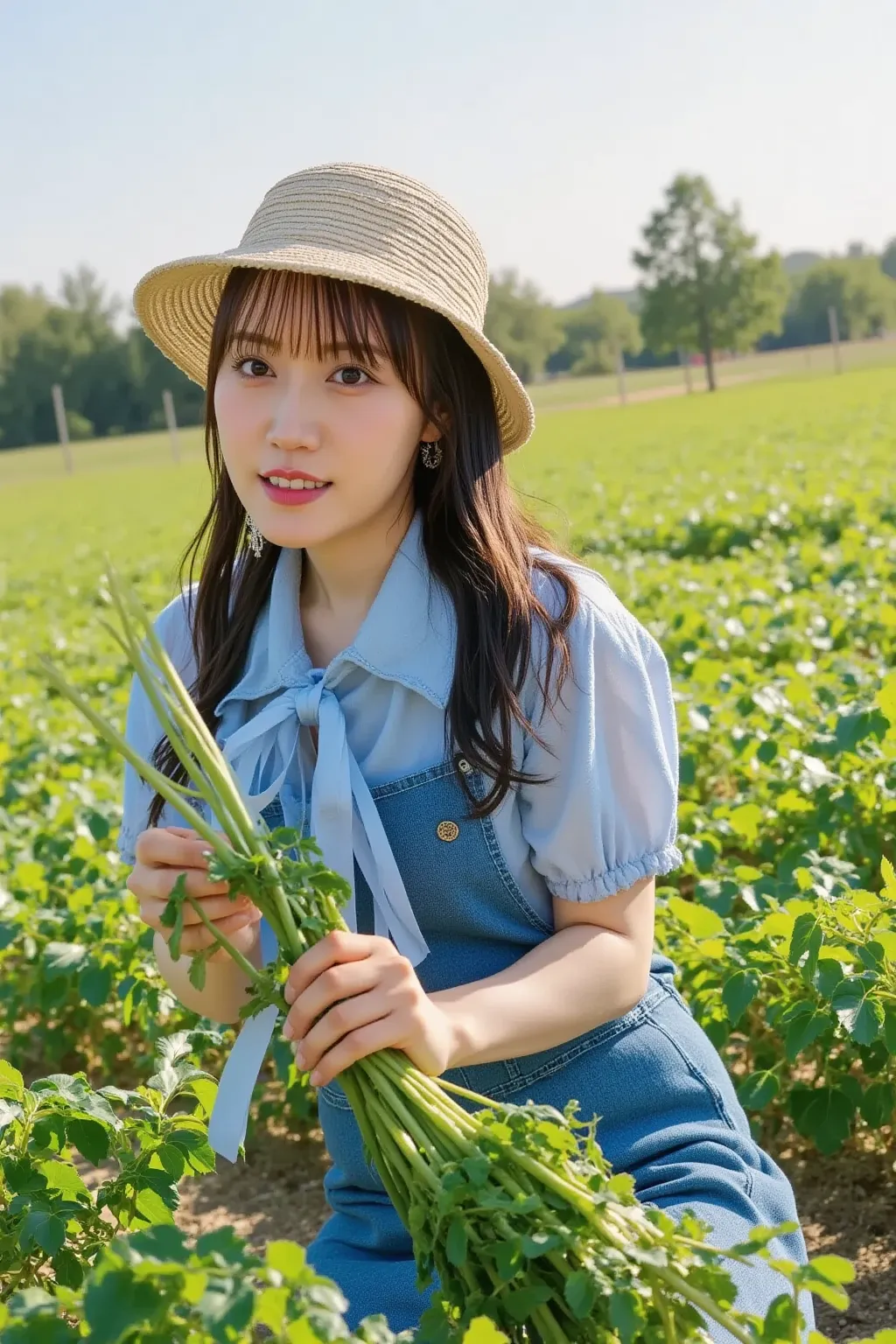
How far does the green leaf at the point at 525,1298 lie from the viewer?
1.30 meters

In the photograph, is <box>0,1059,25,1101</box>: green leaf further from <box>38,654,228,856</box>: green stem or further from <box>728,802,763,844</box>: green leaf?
<box>728,802,763,844</box>: green leaf

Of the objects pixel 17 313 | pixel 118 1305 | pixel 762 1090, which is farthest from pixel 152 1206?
pixel 17 313

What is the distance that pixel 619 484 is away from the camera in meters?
15.7

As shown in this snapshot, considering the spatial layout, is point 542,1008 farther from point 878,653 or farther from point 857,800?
point 878,653

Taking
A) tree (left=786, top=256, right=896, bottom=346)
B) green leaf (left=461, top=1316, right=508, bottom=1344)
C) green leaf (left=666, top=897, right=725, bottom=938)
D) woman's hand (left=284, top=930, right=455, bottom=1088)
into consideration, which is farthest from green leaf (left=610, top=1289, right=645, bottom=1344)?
tree (left=786, top=256, right=896, bottom=346)

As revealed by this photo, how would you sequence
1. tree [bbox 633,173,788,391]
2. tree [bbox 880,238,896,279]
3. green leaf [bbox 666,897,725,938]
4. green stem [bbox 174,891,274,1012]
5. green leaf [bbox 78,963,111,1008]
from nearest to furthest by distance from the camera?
green stem [bbox 174,891,274,1012]
green leaf [bbox 666,897,725,938]
green leaf [bbox 78,963,111,1008]
tree [bbox 633,173,788,391]
tree [bbox 880,238,896,279]

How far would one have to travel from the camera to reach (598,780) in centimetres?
189

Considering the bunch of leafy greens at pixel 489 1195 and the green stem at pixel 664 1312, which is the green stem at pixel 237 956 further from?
the green stem at pixel 664 1312

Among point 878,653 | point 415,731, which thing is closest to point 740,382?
point 878,653

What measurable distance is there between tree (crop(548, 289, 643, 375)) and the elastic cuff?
306 feet

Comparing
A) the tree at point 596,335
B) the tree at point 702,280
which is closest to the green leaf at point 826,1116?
the tree at point 702,280

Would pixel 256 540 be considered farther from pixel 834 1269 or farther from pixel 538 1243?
pixel 834 1269

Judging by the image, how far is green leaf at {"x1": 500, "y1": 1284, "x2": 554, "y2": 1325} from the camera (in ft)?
4.25

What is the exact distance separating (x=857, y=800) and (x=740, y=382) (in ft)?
186
